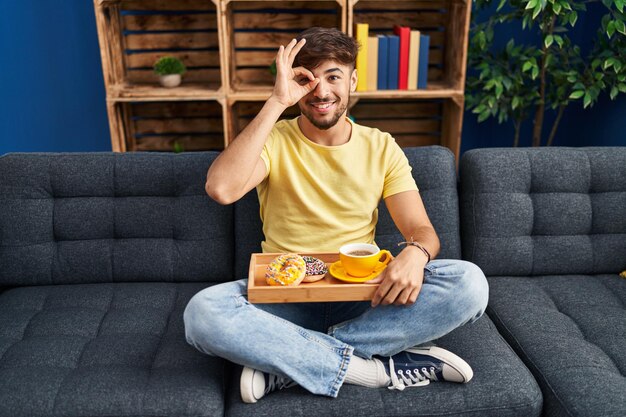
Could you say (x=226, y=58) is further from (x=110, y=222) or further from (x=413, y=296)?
(x=413, y=296)

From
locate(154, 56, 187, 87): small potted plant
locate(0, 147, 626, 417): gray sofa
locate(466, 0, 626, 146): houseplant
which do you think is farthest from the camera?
locate(154, 56, 187, 87): small potted plant

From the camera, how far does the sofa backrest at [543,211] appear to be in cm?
183

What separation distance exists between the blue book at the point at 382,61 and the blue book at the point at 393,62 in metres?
0.02

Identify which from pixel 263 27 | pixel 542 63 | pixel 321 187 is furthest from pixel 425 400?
pixel 263 27

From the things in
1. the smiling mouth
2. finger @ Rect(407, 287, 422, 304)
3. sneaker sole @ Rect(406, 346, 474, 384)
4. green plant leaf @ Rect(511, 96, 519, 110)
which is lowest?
sneaker sole @ Rect(406, 346, 474, 384)

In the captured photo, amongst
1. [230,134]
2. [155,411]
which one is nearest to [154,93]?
[230,134]

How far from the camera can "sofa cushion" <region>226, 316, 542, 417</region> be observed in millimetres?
1304

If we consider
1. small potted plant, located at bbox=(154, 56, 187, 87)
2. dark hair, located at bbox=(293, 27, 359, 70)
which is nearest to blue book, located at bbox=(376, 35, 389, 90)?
small potted plant, located at bbox=(154, 56, 187, 87)

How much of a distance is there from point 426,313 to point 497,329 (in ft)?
1.07

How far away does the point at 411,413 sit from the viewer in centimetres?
131

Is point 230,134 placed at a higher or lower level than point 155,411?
higher

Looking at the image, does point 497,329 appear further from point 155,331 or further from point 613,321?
point 155,331

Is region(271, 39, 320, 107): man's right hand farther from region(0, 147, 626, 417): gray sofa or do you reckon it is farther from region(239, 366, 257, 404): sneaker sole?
region(239, 366, 257, 404): sneaker sole

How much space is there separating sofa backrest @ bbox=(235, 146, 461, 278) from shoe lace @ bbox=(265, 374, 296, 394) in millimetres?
487
